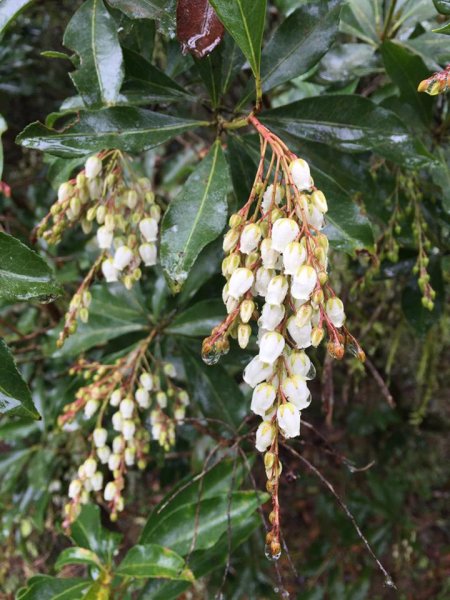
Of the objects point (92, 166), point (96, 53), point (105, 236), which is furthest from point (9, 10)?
point (105, 236)

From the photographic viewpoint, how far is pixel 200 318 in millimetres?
1133

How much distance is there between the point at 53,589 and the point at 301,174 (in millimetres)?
828

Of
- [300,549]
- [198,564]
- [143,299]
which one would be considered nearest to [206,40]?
[143,299]

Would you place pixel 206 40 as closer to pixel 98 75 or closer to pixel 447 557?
pixel 98 75

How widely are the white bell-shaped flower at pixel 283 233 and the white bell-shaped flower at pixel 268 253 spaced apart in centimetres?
2

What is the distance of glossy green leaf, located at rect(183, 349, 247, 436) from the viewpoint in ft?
3.79

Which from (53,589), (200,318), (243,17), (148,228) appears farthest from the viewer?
(200,318)

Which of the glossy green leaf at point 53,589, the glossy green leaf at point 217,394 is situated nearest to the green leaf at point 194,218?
the glossy green leaf at point 217,394

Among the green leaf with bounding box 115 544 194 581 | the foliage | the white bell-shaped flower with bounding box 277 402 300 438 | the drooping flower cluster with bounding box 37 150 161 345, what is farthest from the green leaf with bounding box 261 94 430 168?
the green leaf with bounding box 115 544 194 581

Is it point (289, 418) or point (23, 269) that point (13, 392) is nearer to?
point (23, 269)

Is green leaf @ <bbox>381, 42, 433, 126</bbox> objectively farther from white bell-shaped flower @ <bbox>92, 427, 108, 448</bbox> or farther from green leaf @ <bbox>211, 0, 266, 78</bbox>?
white bell-shaped flower @ <bbox>92, 427, 108, 448</bbox>

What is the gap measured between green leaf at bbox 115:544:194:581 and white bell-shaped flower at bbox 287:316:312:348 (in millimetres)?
497

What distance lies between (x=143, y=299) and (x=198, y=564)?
1.73ft

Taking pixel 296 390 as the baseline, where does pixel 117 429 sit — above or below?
below
